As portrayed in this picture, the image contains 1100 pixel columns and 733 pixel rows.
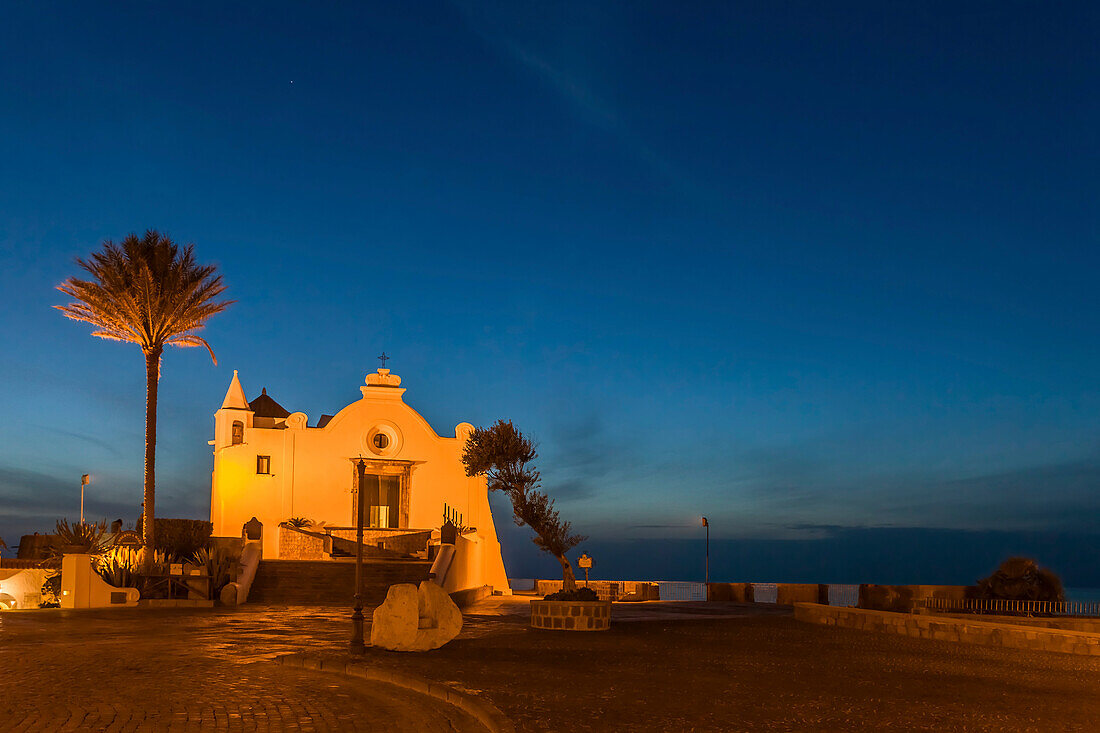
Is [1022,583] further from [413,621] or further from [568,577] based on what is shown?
[413,621]

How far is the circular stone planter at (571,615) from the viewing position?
1791 cm

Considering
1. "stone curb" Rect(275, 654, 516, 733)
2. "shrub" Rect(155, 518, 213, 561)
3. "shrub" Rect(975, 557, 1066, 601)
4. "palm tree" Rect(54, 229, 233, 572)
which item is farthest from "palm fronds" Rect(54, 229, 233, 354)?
"shrub" Rect(975, 557, 1066, 601)

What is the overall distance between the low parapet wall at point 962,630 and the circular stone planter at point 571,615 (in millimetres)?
6163

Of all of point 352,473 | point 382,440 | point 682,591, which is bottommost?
point 682,591

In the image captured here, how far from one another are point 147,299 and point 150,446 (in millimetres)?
4426

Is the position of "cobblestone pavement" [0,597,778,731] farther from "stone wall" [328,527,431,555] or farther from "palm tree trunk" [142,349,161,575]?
"stone wall" [328,527,431,555]

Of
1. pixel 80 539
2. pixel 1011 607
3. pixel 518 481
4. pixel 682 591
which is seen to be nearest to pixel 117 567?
pixel 80 539

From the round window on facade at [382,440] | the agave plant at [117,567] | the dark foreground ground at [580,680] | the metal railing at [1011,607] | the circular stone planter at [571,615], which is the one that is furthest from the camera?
the round window on facade at [382,440]

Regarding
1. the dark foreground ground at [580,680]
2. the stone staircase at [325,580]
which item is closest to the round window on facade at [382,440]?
the stone staircase at [325,580]

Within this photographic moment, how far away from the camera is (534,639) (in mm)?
16062

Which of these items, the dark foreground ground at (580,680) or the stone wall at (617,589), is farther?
the stone wall at (617,589)

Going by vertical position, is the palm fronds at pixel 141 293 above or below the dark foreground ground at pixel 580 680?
above

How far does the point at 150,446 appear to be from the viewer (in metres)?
27.2

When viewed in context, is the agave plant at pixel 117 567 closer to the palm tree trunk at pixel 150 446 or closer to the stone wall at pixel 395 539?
the palm tree trunk at pixel 150 446
